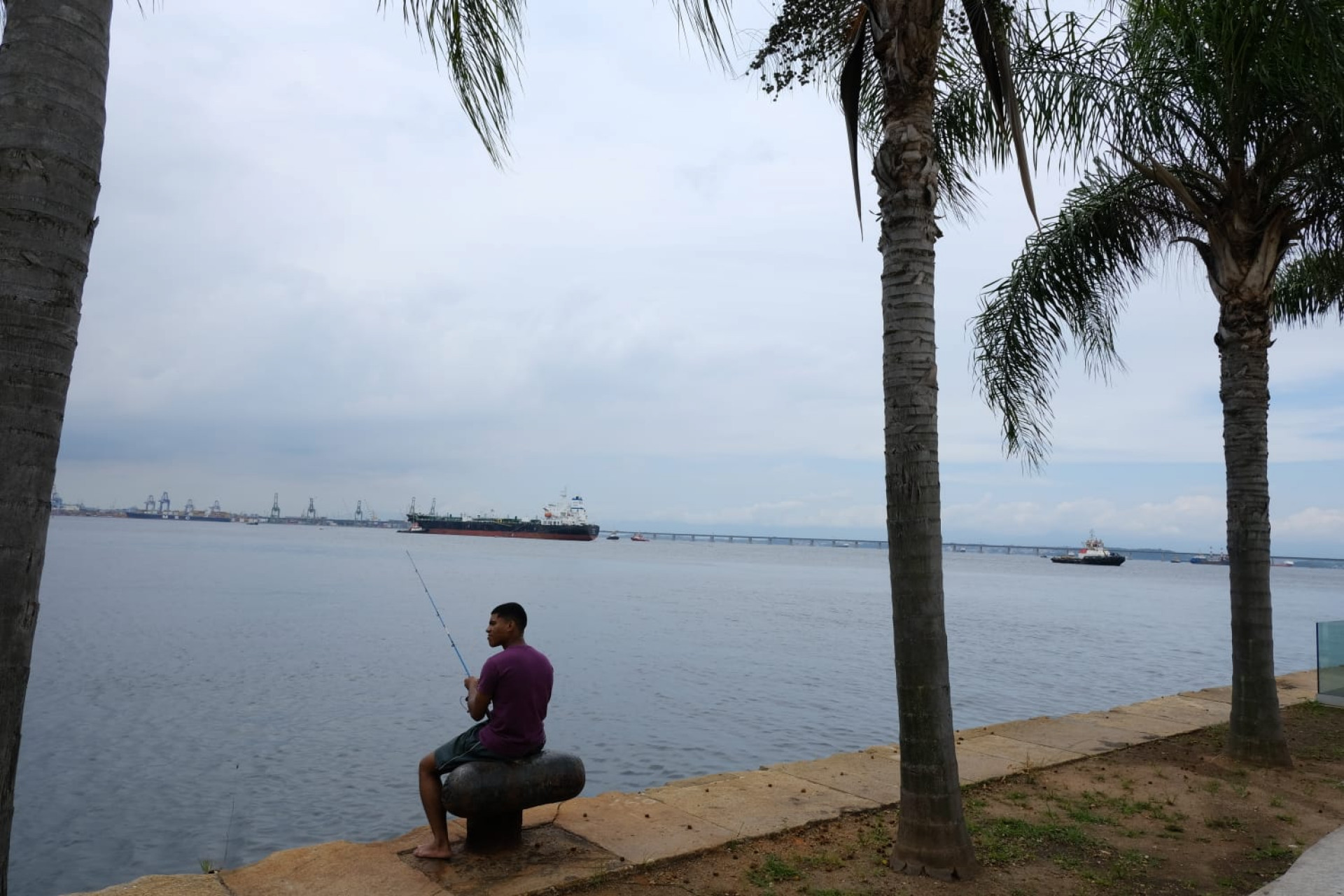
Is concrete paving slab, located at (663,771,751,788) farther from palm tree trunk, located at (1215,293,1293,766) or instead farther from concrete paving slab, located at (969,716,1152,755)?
palm tree trunk, located at (1215,293,1293,766)

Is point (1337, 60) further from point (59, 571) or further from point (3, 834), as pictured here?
point (59, 571)

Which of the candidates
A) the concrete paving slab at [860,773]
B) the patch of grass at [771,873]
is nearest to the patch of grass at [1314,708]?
the concrete paving slab at [860,773]

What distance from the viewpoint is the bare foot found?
524 cm

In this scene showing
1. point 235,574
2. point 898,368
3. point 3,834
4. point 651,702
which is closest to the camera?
point 3,834

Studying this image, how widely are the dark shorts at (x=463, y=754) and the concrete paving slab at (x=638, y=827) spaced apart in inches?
37.7

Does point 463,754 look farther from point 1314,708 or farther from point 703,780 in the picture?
point 1314,708

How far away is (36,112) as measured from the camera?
265 cm

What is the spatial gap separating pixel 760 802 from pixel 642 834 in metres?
1.15

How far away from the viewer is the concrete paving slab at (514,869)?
4.79m

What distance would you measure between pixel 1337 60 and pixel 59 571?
5246 centimetres

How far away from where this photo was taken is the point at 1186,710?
10.6 m

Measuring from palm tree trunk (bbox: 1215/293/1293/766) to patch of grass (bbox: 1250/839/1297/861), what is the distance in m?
2.35

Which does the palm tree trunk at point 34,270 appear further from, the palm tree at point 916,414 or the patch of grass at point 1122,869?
the patch of grass at point 1122,869

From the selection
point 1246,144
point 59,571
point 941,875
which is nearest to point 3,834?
point 941,875
